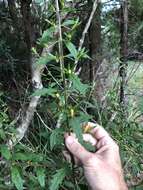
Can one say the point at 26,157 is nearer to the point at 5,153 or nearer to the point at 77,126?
the point at 5,153

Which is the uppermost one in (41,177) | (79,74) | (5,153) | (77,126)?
(77,126)

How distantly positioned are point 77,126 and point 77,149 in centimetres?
11

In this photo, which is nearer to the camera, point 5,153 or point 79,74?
point 5,153

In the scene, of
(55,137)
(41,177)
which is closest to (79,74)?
(41,177)

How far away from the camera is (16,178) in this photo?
1.99 m

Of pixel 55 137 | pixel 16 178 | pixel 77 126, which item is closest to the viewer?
pixel 77 126

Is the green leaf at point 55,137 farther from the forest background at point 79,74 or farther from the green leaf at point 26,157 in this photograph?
the forest background at point 79,74

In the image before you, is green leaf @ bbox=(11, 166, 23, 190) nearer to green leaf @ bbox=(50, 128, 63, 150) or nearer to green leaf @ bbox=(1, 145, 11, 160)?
green leaf @ bbox=(1, 145, 11, 160)

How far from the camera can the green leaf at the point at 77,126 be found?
163 cm

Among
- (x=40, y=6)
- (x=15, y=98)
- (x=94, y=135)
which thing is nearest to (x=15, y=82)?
(x=15, y=98)

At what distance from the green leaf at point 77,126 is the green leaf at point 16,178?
44cm

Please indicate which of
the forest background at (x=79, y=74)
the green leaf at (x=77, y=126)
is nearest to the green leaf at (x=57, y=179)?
the green leaf at (x=77, y=126)

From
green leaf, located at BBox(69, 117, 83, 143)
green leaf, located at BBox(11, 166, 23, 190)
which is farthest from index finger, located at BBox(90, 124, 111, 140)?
green leaf, located at BBox(11, 166, 23, 190)

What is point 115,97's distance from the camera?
354 cm
